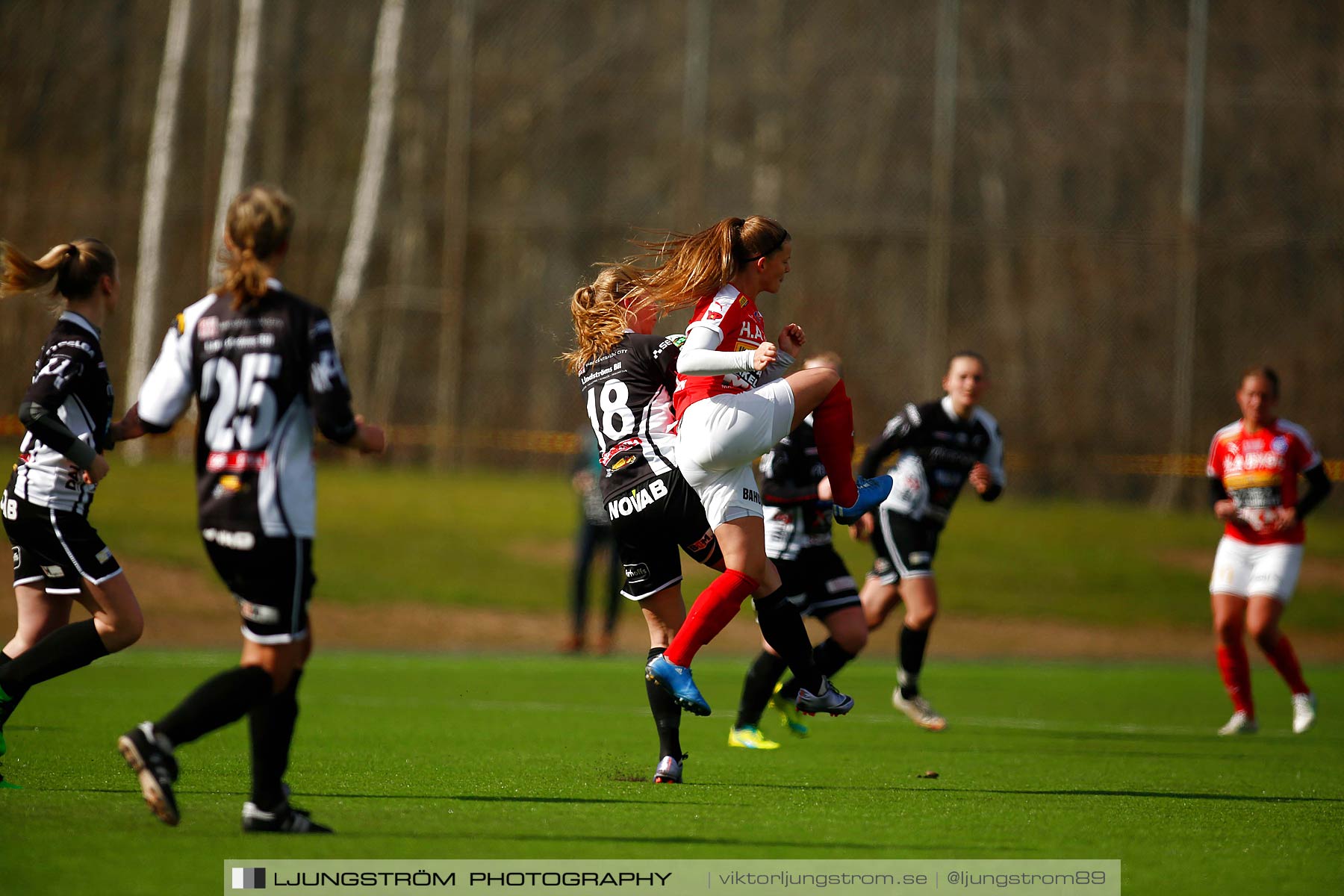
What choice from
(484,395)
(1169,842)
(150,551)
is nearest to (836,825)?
(1169,842)

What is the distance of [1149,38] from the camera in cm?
2280

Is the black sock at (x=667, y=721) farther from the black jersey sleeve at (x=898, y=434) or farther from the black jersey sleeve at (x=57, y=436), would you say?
the black jersey sleeve at (x=898, y=434)

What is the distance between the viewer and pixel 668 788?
18.8ft

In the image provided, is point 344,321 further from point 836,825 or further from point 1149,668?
point 836,825

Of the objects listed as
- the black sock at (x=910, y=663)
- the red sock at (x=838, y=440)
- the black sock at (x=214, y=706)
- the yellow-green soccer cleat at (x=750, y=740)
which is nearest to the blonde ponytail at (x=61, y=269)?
the black sock at (x=214, y=706)

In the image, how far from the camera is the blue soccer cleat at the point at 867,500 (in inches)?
238

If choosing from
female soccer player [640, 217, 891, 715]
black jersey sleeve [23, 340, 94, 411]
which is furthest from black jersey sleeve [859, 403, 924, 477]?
black jersey sleeve [23, 340, 94, 411]

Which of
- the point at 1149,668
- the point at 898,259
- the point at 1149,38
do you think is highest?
the point at 1149,38

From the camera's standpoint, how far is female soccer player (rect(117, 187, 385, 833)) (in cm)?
425

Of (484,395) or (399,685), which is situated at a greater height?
(484,395)

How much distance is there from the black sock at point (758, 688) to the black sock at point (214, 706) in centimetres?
373

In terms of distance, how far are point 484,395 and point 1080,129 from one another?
399 inches

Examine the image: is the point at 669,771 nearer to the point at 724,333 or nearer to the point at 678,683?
the point at 678,683

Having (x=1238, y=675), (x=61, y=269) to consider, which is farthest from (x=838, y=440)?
(x=1238, y=675)
